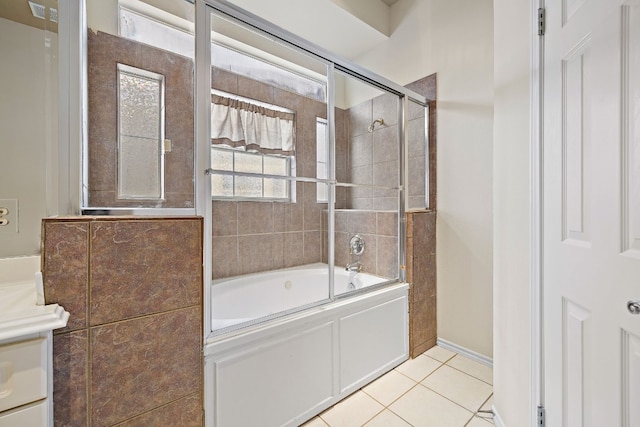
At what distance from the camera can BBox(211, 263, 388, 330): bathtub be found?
203 cm

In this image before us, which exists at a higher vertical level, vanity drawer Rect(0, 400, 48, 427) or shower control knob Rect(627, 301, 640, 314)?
shower control knob Rect(627, 301, 640, 314)

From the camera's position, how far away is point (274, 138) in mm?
2479

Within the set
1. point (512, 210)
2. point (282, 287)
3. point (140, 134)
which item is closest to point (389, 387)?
point (282, 287)

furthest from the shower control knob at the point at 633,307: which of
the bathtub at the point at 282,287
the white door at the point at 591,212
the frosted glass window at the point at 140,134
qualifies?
the frosted glass window at the point at 140,134

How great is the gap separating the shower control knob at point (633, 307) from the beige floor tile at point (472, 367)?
1496 millimetres

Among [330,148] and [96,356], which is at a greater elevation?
[330,148]

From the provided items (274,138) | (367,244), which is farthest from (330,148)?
(367,244)

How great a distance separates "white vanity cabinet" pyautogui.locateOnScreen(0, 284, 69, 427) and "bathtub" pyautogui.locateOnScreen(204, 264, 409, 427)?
1.67ft

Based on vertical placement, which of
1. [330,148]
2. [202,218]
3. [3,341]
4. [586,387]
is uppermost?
[330,148]

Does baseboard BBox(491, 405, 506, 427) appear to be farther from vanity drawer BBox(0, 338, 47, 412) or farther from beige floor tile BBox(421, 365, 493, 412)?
vanity drawer BBox(0, 338, 47, 412)

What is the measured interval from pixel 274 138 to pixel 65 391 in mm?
2089

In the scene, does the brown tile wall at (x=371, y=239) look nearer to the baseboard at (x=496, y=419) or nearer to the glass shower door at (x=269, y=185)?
the glass shower door at (x=269, y=185)

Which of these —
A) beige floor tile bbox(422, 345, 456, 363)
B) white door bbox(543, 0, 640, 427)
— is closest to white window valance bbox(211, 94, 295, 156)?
white door bbox(543, 0, 640, 427)

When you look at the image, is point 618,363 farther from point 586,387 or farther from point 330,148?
point 330,148
